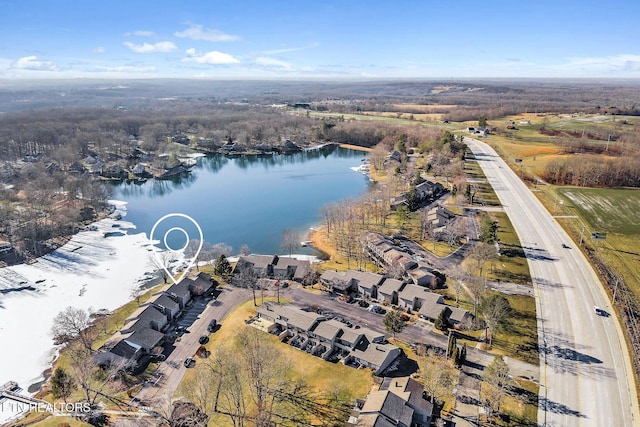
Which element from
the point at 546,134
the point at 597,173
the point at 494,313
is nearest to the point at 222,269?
the point at 494,313

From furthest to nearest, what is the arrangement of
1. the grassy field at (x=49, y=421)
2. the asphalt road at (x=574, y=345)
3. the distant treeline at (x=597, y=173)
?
1. the distant treeline at (x=597, y=173)
2. the asphalt road at (x=574, y=345)
3. the grassy field at (x=49, y=421)

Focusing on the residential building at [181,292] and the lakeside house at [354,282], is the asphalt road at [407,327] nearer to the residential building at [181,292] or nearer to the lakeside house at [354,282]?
the lakeside house at [354,282]

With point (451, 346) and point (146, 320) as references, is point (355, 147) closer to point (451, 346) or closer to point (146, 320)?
point (146, 320)

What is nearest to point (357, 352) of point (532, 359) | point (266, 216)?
point (532, 359)

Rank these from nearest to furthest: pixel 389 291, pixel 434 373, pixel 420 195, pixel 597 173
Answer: pixel 434 373 < pixel 389 291 < pixel 420 195 < pixel 597 173

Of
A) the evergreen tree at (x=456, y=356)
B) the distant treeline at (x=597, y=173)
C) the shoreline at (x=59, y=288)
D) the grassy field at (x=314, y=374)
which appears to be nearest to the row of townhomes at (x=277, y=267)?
the grassy field at (x=314, y=374)
